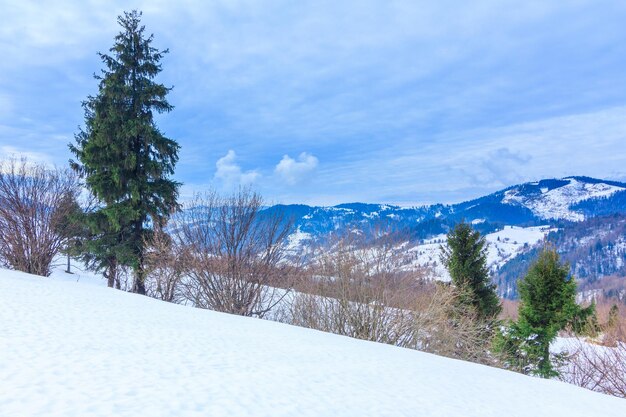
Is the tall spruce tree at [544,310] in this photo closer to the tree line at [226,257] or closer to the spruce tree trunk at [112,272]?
the tree line at [226,257]

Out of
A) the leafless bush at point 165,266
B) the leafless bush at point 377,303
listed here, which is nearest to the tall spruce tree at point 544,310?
the leafless bush at point 377,303

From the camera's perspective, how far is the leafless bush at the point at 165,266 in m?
Answer: 16.3

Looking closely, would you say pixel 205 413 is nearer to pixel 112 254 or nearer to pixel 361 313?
pixel 361 313

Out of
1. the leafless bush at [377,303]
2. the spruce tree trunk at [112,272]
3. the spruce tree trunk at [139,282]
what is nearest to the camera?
the leafless bush at [377,303]

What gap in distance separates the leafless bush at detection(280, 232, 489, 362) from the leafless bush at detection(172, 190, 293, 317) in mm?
1403

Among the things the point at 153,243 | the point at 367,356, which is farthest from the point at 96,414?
the point at 153,243

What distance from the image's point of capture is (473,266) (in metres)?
20.3

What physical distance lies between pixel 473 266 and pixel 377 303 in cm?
919

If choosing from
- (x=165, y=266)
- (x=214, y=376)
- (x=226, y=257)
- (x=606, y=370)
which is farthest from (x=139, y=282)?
(x=606, y=370)

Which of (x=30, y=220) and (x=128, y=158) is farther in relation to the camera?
(x=128, y=158)

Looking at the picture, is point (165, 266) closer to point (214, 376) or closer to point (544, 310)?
point (214, 376)

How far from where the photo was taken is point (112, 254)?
1830 centimetres

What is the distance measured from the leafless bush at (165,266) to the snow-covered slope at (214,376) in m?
7.51

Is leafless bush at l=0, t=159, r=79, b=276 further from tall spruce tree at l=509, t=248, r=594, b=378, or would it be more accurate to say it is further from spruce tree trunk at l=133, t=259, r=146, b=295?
tall spruce tree at l=509, t=248, r=594, b=378
